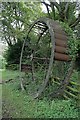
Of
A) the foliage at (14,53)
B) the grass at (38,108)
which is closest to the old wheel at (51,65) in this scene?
the grass at (38,108)

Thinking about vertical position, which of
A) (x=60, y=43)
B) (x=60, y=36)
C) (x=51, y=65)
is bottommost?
(x=51, y=65)

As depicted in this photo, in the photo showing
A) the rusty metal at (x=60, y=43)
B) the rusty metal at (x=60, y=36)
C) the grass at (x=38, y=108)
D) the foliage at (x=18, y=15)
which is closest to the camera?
the grass at (x=38, y=108)

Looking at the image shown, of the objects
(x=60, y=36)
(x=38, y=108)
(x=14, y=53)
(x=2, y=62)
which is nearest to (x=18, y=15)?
(x=14, y=53)

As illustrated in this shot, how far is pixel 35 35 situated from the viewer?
14.8 m

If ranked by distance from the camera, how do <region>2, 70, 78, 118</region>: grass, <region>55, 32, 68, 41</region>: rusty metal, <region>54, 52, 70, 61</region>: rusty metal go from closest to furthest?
<region>2, 70, 78, 118</region>: grass → <region>54, 52, 70, 61</region>: rusty metal → <region>55, 32, 68, 41</region>: rusty metal

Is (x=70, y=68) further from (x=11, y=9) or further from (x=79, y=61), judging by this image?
(x=11, y=9)

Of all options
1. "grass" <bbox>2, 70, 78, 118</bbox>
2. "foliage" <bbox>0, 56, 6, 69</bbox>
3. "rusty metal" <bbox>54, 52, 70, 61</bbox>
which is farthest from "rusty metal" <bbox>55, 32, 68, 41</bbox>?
"foliage" <bbox>0, 56, 6, 69</bbox>

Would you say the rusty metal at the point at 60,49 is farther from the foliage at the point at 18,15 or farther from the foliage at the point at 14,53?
the foliage at the point at 18,15

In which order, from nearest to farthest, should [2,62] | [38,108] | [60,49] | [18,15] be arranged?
[38,108] < [60,49] < [2,62] < [18,15]

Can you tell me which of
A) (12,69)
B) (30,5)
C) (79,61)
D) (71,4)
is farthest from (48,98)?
(30,5)

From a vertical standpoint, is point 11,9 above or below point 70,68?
above

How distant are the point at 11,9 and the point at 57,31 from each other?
1089 cm

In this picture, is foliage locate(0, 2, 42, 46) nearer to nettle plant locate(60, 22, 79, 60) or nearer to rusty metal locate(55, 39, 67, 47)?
nettle plant locate(60, 22, 79, 60)

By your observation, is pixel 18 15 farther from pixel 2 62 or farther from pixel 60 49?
pixel 60 49
